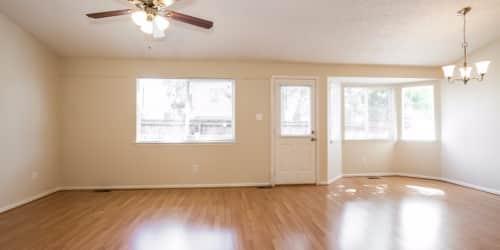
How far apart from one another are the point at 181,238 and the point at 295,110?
3188 millimetres

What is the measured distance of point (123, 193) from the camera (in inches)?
169

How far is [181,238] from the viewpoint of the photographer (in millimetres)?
2605

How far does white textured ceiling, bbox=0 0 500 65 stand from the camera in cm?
325

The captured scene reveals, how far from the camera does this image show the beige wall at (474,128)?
14.0 ft

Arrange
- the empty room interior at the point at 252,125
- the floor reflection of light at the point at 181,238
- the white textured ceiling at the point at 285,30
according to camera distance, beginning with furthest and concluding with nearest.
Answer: the white textured ceiling at the point at 285,30 → the empty room interior at the point at 252,125 → the floor reflection of light at the point at 181,238

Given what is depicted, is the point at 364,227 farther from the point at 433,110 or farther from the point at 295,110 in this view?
the point at 433,110

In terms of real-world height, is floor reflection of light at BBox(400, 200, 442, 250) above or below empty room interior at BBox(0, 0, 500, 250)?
below

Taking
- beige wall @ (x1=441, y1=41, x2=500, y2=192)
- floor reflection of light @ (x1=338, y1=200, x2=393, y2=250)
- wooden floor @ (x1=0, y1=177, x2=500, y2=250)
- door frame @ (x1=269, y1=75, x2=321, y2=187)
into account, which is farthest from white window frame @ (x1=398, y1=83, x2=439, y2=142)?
floor reflection of light @ (x1=338, y1=200, x2=393, y2=250)

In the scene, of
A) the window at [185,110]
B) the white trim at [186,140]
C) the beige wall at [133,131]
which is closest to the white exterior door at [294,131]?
the beige wall at [133,131]

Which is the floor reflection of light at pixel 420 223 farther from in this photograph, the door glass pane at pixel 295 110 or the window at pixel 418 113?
the window at pixel 418 113

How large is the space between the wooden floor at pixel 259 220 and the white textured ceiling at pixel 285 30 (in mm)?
2465

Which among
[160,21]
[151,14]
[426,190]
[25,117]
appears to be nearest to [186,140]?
[25,117]

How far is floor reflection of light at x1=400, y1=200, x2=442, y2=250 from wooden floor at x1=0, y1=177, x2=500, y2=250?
0.01 metres

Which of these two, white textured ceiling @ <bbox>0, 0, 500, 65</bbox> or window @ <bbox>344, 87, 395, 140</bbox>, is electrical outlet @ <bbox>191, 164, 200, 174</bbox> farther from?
window @ <bbox>344, 87, 395, 140</bbox>
